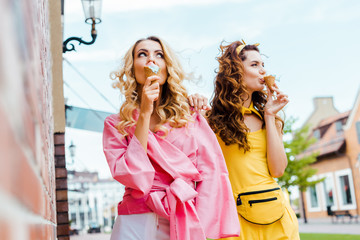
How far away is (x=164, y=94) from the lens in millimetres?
2578

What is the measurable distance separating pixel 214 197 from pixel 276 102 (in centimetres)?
108

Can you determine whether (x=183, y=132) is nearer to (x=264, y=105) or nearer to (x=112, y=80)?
(x=112, y=80)

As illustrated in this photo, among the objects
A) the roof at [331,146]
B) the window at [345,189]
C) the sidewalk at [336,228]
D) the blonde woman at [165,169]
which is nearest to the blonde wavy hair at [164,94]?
the blonde woman at [165,169]

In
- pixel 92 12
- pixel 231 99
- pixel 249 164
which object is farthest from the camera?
pixel 92 12

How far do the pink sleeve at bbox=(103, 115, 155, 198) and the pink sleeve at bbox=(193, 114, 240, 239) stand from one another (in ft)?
1.03

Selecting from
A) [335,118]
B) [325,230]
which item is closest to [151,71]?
[325,230]

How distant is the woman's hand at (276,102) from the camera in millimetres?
2991

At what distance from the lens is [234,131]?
9.73ft

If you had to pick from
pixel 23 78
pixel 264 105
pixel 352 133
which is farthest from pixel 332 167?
pixel 23 78

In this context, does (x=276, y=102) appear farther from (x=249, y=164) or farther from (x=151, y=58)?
(x=151, y=58)

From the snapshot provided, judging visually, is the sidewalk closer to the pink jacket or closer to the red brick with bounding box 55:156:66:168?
the red brick with bounding box 55:156:66:168

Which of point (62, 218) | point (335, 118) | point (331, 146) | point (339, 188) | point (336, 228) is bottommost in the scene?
point (336, 228)

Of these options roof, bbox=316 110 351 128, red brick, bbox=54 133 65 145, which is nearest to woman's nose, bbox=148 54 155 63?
red brick, bbox=54 133 65 145

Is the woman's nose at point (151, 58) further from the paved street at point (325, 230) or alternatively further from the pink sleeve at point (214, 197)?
the paved street at point (325, 230)
